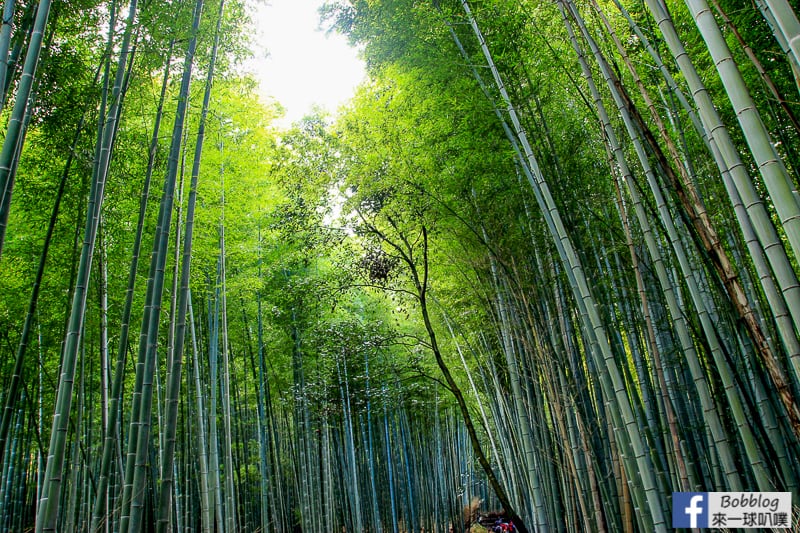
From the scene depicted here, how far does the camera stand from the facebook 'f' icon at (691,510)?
2.02 m

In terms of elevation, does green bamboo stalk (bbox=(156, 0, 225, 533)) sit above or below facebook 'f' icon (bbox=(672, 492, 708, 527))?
above

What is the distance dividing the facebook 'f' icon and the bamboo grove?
0.08 meters

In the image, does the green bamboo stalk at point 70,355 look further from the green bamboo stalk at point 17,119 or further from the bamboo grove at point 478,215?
the green bamboo stalk at point 17,119

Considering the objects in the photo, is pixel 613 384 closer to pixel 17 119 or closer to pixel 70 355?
pixel 70 355

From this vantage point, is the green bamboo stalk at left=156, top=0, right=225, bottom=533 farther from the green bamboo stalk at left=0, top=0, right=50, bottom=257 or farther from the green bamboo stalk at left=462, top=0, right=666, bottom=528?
the green bamboo stalk at left=462, top=0, right=666, bottom=528

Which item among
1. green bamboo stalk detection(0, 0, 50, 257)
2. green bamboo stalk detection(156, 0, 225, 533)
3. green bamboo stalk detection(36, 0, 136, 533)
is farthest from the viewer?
green bamboo stalk detection(156, 0, 225, 533)

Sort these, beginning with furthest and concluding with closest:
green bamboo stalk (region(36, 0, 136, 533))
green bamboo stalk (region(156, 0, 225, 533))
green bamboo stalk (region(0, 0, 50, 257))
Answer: green bamboo stalk (region(156, 0, 225, 533)) → green bamboo stalk (region(36, 0, 136, 533)) → green bamboo stalk (region(0, 0, 50, 257))

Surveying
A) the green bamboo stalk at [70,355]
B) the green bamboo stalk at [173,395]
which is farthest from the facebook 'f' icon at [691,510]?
the green bamboo stalk at [70,355]

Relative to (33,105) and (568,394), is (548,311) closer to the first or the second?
(568,394)

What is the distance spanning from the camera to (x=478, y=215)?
14.0ft

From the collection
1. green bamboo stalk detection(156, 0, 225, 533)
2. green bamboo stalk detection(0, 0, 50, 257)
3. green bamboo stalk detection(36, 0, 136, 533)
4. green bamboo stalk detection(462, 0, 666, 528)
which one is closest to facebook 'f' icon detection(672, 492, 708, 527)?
green bamboo stalk detection(462, 0, 666, 528)

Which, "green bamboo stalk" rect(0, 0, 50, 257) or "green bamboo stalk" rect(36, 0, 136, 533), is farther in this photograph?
"green bamboo stalk" rect(36, 0, 136, 533)

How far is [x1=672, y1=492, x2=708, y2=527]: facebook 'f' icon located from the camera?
2.02 metres

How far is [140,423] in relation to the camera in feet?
8.53
